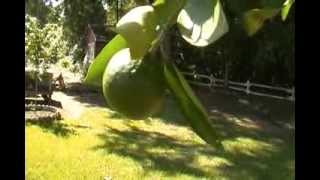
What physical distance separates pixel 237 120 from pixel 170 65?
21.6ft

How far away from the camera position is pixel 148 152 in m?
5.15

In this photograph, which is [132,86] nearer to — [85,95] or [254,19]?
[254,19]

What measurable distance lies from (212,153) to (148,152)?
0.57 meters

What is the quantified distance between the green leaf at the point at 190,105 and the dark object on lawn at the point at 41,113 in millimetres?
5639

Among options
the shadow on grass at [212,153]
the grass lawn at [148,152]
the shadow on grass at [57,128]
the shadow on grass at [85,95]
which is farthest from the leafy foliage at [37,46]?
the shadow on grass at [212,153]

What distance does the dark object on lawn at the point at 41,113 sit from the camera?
231 inches

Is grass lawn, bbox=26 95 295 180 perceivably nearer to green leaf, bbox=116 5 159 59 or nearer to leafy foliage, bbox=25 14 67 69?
leafy foliage, bbox=25 14 67 69

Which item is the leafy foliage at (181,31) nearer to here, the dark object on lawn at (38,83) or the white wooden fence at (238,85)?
the white wooden fence at (238,85)

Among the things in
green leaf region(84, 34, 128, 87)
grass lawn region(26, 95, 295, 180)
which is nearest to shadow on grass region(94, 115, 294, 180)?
grass lawn region(26, 95, 295, 180)

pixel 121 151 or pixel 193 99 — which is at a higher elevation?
pixel 193 99

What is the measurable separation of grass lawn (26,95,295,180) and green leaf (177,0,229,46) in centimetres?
413

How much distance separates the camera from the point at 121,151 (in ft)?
16.9
